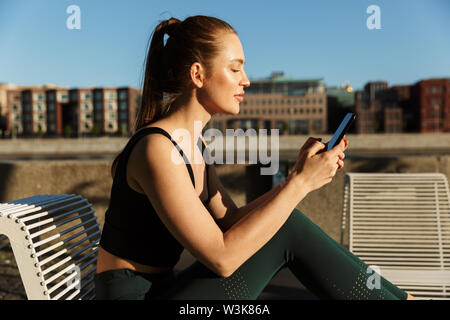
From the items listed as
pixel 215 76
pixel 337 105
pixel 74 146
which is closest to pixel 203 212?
pixel 215 76

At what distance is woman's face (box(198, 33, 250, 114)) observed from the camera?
1678 millimetres

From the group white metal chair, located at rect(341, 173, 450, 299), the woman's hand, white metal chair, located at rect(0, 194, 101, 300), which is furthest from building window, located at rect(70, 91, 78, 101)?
the woman's hand

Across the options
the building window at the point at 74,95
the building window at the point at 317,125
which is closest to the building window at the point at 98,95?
the building window at the point at 74,95

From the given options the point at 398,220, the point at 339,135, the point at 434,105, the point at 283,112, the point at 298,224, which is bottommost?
the point at 398,220

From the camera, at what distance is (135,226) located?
155 cm

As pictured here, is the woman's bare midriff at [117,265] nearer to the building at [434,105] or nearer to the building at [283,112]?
the building at [283,112]

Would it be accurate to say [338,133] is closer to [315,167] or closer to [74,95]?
[315,167]

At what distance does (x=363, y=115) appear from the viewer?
364 feet

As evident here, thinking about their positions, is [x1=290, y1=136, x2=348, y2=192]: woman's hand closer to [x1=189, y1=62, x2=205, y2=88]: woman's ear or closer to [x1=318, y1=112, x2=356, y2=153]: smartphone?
[x1=318, y1=112, x2=356, y2=153]: smartphone

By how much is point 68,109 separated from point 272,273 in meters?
125

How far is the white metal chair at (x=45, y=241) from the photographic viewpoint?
5.48 ft

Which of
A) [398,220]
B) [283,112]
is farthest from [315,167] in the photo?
[283,112]
